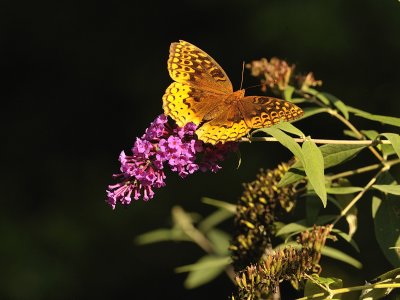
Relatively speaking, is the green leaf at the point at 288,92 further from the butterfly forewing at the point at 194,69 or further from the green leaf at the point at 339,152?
the green leaf at the point at 339,152

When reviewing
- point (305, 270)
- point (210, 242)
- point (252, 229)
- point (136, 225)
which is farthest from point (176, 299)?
point (305, 270)

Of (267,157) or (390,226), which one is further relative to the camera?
(267,157)

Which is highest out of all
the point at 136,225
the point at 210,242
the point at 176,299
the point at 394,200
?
the point at 394,200

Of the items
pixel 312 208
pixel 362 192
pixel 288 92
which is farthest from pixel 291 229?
pixel 288 92

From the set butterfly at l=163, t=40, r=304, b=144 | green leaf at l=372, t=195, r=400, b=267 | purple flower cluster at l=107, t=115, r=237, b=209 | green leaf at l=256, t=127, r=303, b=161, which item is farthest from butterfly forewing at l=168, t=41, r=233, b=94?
green leaf at l=372, t=195, r=400, b=267

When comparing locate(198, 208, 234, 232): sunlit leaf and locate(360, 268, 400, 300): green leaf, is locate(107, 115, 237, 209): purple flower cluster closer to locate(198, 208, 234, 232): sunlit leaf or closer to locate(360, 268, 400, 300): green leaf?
locate(360, 268, 400, 300): green leaf

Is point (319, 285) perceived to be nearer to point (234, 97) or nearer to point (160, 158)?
point (160, 158)

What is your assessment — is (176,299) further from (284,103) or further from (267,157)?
(284,103)
